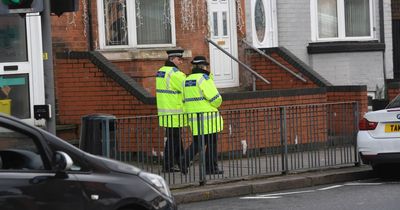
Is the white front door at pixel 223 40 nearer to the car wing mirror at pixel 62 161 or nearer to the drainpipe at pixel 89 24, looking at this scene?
the drainpipe at pixel 89 24

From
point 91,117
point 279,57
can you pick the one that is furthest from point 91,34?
point 91,117

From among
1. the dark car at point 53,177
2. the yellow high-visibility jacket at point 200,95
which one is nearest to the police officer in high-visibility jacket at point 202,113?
the yellow high-visibility jacket at point 200,95

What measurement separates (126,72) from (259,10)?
3863 mm

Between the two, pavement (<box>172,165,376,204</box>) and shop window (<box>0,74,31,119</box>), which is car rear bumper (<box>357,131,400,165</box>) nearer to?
pavement (<box>172,165,376,204</box>)

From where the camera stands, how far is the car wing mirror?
19.7 feet

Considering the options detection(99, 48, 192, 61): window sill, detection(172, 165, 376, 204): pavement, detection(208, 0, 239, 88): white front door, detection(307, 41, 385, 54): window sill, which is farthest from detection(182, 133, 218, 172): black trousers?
detection(307, 41, 385, 54): window sill

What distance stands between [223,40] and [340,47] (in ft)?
9.06

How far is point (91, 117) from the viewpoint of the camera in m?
9.84

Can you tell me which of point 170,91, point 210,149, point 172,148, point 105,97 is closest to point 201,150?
point 210,149

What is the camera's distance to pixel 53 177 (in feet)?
19.9

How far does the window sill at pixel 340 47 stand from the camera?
1753 centimetres

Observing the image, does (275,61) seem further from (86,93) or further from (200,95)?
(200,95)

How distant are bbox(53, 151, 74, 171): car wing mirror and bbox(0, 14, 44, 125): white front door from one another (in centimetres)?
724

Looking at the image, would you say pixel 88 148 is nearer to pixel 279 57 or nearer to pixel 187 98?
pixel 187 98
